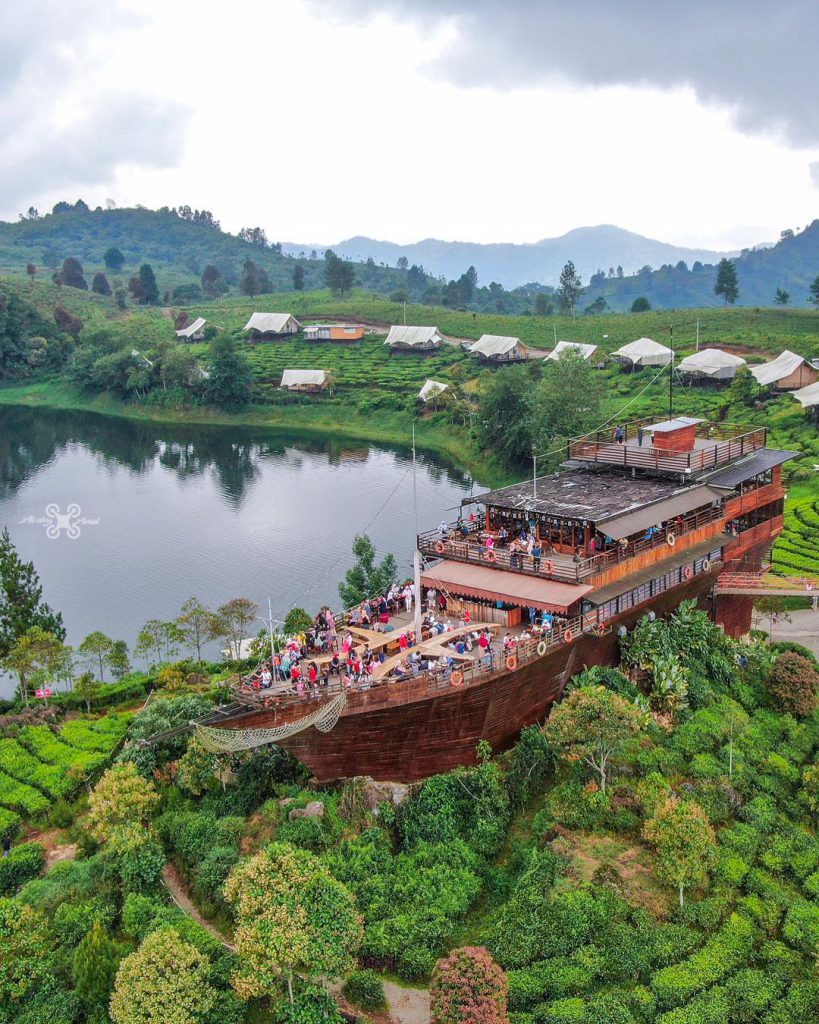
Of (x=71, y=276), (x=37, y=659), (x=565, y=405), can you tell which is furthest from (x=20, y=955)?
(x=71, y=276)

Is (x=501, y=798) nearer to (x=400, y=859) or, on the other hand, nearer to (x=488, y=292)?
(x=400, y=859)

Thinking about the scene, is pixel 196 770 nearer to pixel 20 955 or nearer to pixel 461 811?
pixel 20 955

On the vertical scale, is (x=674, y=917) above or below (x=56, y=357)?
below

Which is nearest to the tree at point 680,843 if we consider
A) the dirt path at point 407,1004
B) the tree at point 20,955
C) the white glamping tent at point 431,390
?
the dirt path at point 407,1004

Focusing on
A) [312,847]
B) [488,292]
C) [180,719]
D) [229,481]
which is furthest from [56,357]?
[312,847]

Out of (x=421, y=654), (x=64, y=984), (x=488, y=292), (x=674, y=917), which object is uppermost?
(x=488, y=292)

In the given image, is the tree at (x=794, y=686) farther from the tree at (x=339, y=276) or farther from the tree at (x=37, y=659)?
the tree at (x=339, y=276)

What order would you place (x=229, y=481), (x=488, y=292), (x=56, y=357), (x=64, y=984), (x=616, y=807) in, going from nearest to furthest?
(x=64, y=984) → (x=616, y=807) → (x=229, y=481) → (x=56, y=357) → (x=488, y=292)
